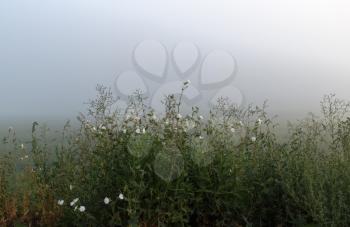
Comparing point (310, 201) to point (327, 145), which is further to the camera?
point (327, 145)

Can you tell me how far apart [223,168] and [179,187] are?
0.47m

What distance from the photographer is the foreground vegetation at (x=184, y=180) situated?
16.6 ft

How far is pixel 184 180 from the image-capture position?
5.27m

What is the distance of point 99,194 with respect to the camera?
5.33m

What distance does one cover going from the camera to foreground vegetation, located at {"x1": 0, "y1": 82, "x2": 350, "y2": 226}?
5.06m

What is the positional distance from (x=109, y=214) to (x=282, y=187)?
5.27 ft

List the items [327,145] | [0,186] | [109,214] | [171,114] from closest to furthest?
[109,214], [171,114], [0,186], [327,145]

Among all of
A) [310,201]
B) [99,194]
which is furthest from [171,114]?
[310,201]

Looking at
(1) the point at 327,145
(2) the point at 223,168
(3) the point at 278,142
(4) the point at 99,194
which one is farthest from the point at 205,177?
(1) the point at 327,145

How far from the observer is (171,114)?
570 centimetres

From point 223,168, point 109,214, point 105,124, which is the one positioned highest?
point 105,124

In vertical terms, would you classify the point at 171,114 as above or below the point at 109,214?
above

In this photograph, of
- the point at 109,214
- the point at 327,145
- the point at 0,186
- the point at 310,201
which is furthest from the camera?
the point at 327,145

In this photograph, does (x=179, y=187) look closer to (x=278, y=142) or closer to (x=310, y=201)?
(x=310, y=201)
